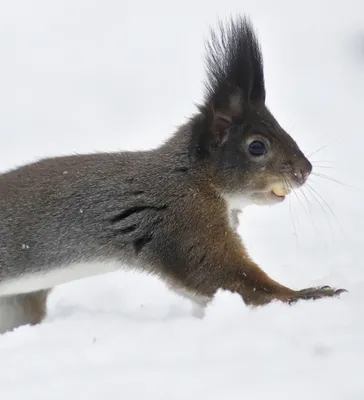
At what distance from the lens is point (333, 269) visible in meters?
5.66

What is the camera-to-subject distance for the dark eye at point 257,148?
16.9ft

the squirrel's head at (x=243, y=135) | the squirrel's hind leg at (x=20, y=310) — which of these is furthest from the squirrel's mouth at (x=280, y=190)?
the squirrel's hind leg at (x=20, y=310)

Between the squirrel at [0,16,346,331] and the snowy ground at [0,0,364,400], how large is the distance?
0.29 metres

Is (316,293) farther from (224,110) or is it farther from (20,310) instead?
(20,310)

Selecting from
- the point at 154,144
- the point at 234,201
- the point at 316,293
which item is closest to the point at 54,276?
the point at 234,201

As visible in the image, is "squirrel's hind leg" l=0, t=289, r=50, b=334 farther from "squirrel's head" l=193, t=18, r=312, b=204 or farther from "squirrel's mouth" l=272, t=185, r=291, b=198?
"squirrel's mouth" l=272, t=185, r=291, b=198

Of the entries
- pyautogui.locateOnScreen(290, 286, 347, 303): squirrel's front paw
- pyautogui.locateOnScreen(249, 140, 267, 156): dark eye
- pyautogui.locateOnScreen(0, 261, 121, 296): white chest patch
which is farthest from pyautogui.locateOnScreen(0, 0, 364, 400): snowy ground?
pyautogui.locateOnScreen(249, 140, 267, 156): dark eye

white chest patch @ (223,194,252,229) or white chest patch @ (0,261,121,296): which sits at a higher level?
white chest patch @ (223,194,252,229)

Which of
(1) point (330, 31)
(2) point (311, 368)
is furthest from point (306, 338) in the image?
(1) point (330, 31)

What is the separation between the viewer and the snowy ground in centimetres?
363

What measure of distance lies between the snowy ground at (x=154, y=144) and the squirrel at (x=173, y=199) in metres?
0.29

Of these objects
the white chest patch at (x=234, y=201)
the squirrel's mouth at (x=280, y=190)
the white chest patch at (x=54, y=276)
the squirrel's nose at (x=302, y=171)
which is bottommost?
the white chest patch at (x=54, y=276)

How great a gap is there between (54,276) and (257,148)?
1.28 metres

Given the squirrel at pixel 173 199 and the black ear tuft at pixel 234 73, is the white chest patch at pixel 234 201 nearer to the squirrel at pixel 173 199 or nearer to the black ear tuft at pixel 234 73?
the squirrel at pixel 173 199
